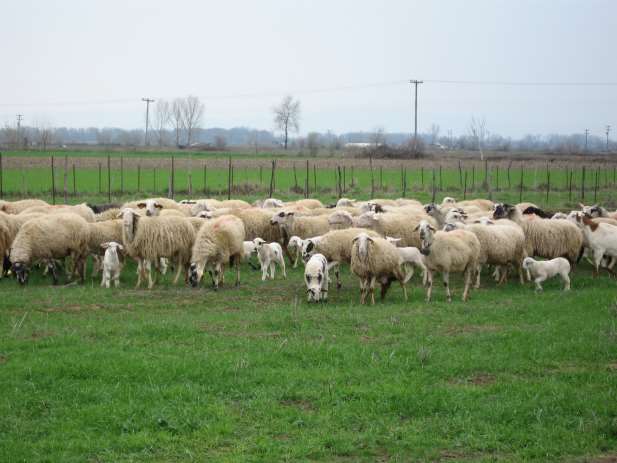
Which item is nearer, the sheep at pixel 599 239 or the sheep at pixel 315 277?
the sheep at pixel 315 277

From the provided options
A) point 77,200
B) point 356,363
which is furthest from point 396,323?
point 77,200

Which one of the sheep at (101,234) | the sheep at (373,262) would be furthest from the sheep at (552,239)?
the sheep at (101,234)

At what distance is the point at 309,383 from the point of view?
8859 mm

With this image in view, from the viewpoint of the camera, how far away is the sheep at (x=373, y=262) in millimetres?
14461

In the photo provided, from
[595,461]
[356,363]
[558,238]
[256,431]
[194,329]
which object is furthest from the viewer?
[558,238]

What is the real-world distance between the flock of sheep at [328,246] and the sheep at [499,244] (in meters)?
0.02

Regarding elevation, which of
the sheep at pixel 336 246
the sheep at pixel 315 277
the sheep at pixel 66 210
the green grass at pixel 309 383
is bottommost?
the green grass at pixel 309 383

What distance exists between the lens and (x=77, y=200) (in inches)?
1293

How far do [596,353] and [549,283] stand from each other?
22.7ft

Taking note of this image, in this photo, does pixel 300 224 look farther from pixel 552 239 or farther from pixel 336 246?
pixel 552 239

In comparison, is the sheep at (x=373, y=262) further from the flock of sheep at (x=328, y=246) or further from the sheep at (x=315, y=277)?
the sheep at (x=315, y=277)

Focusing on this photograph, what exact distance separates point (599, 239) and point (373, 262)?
20.1ft

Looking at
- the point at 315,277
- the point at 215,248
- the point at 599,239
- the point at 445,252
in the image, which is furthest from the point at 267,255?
the point at 599,239

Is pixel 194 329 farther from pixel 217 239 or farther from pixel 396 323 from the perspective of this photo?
pixel 217 239
